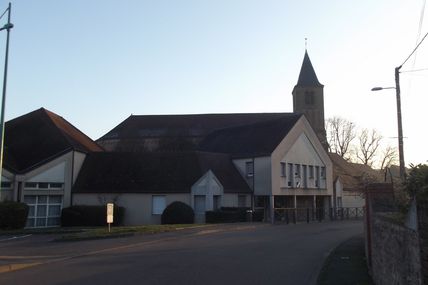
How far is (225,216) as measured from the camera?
117 ft

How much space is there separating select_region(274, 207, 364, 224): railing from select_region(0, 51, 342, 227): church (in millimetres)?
905

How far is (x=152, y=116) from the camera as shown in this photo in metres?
90.5

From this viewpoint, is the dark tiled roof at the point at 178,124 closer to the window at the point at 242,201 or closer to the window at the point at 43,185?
the window at the point at 242,201

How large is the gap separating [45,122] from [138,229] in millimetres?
20196

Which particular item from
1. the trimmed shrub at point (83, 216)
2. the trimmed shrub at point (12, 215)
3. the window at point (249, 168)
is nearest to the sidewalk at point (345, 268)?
the trimmed shrub at point (12, 215)

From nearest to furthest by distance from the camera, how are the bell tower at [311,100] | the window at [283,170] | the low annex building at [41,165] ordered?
the low annex building at [41,165], the window at [283,170], the bell tower at [311,100]

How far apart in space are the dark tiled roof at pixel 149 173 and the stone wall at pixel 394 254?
2777 cm

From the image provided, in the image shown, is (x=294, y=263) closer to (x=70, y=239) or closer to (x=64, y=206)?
(x=70, y=239)

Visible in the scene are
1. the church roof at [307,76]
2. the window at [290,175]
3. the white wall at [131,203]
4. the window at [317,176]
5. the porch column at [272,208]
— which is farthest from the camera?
the church roof at [307,76]

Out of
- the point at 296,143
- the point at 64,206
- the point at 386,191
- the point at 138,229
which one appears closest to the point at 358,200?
the point at 296,143

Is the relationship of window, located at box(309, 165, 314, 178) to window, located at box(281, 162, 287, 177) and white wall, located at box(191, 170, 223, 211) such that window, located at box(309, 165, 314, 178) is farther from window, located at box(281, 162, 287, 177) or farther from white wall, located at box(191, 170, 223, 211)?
white wall, located at box(191, 170, 223, 211)

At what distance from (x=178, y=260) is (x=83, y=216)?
21.1 metres

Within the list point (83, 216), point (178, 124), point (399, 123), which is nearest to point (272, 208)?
point (83, 216)

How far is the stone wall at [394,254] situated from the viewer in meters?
6.88
